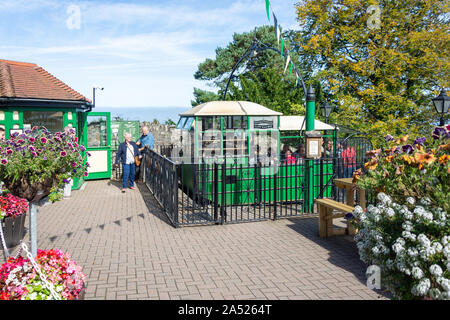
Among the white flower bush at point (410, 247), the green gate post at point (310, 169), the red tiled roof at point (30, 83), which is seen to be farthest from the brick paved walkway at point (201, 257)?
the red tiled roof at point (30, 83)

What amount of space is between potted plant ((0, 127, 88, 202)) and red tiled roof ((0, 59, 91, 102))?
7021 mm

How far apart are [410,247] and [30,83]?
1200cm

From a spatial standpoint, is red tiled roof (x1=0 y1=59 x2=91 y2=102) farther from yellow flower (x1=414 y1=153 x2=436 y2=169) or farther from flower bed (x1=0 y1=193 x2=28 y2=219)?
yellow flower (x1=414 y1=153 x2=436 y2=169)

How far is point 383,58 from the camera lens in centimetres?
1994

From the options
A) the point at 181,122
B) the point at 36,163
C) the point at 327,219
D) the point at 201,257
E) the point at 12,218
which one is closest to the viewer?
the point at 36,163

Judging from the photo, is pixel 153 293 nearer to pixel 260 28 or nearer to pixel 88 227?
pixel 88 227

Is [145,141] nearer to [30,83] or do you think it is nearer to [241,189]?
[30,83]

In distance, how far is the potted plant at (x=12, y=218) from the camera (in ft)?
21.8

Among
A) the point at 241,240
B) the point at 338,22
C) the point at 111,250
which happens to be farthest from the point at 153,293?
the point at 338,22

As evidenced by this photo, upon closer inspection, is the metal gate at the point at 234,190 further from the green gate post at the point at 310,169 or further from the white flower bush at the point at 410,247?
the white flower bush at the point at 410,247

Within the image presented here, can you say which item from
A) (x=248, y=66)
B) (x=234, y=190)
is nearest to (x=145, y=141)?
(x=234, y=190)

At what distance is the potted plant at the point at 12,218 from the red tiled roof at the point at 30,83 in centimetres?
503

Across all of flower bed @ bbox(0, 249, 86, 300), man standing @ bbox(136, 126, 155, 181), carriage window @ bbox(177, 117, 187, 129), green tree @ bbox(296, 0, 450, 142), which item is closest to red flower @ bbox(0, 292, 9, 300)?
flower bed @ bbox(0, 249, 86, 300)

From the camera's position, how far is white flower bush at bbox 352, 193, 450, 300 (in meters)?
3.48
